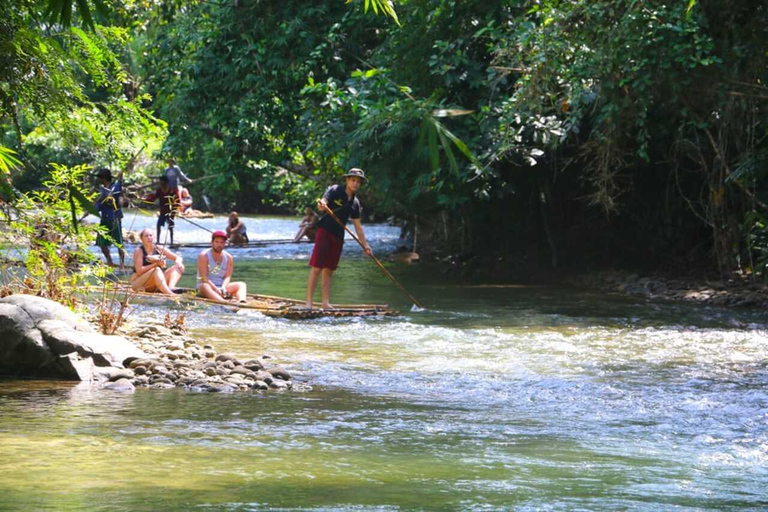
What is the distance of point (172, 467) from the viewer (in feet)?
20.8

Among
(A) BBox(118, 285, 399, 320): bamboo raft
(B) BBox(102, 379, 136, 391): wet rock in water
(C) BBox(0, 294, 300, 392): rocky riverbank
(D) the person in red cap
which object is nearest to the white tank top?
(D) the person in red cap

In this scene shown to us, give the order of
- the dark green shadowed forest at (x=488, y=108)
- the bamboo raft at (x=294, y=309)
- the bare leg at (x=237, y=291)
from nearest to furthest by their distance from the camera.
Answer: the bamboo raft at (x=294, y=309)
the dark green shadowed forest at (x=488, y=108)
the bare leg at (x=237, y=291)

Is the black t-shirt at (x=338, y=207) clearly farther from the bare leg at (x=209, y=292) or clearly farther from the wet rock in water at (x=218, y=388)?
the wet rock in water at (x=218, y=388)

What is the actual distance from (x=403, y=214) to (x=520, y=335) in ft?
40.8

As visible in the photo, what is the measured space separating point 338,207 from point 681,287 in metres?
6.25

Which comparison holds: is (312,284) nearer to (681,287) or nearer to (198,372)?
(198,372)

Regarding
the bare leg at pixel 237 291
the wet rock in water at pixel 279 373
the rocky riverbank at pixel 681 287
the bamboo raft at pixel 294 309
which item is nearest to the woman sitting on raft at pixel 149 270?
the bamboo raft at pixel 294 309

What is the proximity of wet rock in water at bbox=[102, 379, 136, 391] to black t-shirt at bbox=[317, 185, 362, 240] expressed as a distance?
200 inches

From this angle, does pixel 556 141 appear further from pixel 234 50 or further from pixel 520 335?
pixel 234 50

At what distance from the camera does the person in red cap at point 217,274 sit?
557 inches

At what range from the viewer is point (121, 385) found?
29.5 feet

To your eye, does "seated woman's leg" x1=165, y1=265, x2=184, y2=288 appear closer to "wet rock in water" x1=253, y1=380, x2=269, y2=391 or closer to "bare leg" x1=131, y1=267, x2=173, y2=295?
"bare leg" x1=131, y1=267, x2=173, y2=295

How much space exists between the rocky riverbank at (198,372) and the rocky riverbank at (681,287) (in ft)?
25.8

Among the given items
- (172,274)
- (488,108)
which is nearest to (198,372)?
(172,274)
